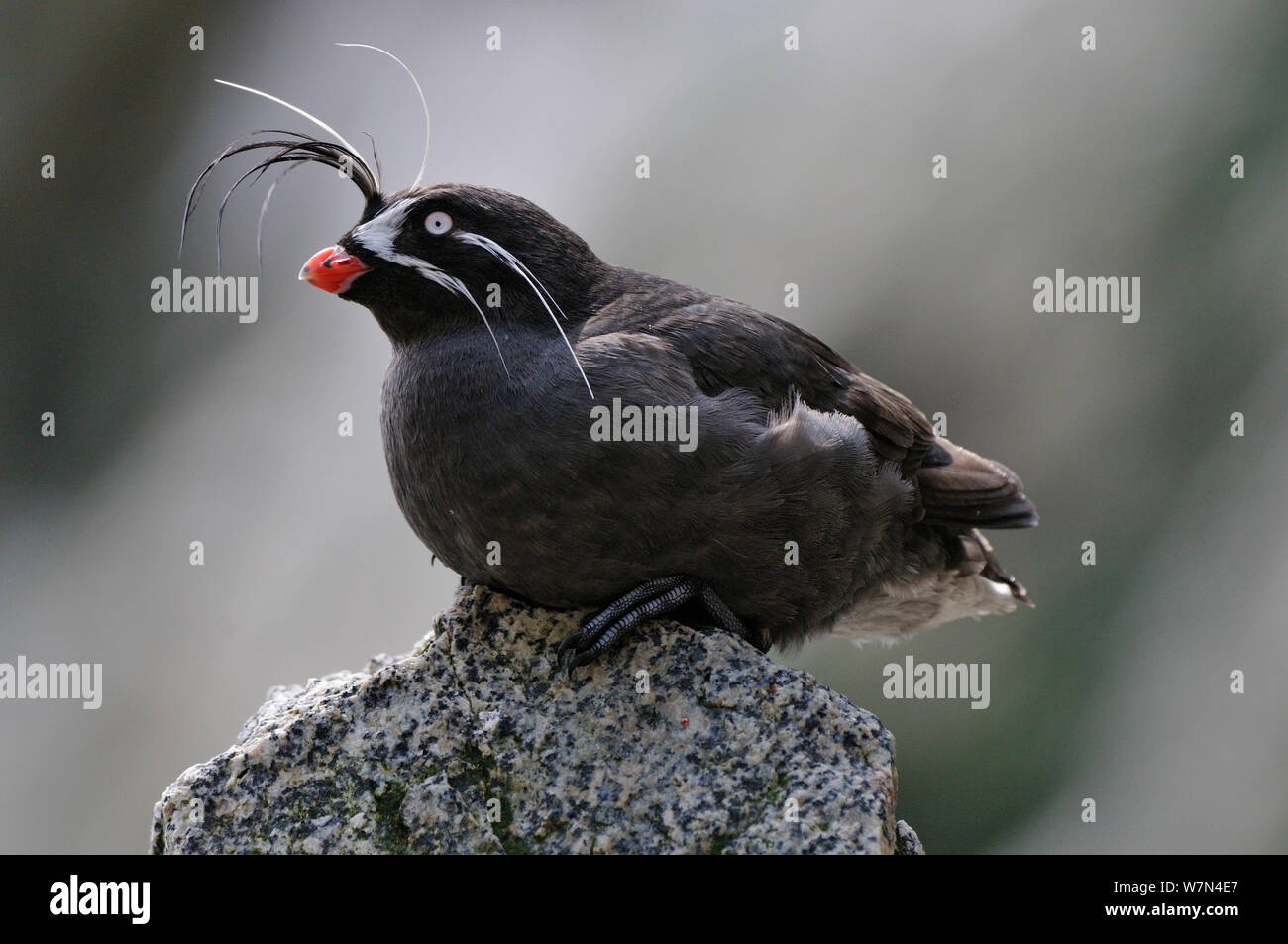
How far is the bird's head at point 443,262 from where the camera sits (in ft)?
14.6

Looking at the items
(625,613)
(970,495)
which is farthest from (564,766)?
(970,495)

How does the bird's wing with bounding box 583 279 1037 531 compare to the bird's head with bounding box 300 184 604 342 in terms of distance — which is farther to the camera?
the bird's wing with bounding box 583 279 1037 531

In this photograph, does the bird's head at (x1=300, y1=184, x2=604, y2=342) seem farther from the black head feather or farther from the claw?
the claw

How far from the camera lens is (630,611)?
4.21 meters

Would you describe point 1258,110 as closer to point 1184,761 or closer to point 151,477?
point 1184,761

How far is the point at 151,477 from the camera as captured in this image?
1023 centimetres

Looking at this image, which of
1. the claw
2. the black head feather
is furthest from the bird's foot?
the black head feather

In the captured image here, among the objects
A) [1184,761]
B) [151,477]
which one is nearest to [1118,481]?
[1184,761]

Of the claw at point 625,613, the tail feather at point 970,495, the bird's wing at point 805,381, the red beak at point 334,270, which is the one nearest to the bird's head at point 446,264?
the red beak at point 334,270

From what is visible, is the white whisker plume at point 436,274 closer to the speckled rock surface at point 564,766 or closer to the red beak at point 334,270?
the red beak at point 334,270

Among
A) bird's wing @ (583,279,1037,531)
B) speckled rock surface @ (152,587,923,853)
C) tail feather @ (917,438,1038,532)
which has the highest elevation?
bird's wing @ (583,279,1037,531)

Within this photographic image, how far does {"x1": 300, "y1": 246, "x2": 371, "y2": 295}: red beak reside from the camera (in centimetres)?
442

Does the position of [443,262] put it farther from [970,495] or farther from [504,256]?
[970,495]

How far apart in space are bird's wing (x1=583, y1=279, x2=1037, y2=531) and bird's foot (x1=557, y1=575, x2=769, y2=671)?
2.34 feet
